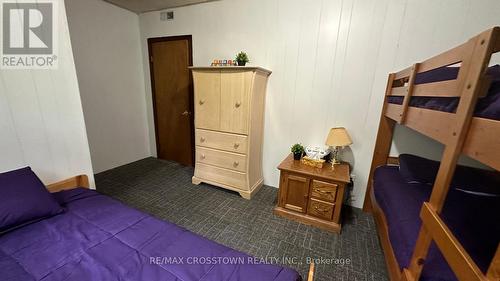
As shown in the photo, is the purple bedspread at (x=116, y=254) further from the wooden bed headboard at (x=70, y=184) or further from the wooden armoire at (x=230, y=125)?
the wooden armoire at (x=230, y=125)

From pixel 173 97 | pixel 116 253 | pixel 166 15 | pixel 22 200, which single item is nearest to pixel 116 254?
pixel 116 253

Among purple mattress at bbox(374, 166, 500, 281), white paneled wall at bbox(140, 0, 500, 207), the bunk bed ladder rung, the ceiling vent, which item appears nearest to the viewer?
the bunk bed ladder rung

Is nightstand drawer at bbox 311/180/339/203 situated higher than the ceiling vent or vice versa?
the ceiling vent

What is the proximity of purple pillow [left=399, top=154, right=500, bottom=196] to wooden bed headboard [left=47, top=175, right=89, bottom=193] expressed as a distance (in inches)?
108

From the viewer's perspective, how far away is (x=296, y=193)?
2.11m

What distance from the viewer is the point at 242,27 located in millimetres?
2545

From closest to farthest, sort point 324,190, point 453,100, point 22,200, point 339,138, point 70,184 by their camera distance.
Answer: point 453,100, point 22,200, point 70,184, point 324,190, point 339,138

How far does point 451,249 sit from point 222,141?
2.15 meters

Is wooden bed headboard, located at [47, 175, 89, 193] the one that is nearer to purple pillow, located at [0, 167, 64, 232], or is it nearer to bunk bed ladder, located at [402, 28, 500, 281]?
purple pillow, located at [0, 167, 64, 232]

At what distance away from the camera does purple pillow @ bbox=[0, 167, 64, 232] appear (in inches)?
45.0

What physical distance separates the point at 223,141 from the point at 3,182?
69.9 inches

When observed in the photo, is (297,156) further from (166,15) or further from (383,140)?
(166,15)

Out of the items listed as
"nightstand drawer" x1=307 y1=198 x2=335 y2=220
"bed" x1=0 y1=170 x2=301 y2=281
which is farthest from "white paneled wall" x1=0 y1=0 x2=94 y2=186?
"nightstand drawer" x1=307 y1=198 x2=335 y2=220

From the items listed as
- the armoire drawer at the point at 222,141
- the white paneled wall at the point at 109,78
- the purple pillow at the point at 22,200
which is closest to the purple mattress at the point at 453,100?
the armoire drawer at the point at 222,141
